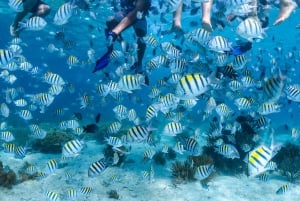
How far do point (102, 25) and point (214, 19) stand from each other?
2855cm

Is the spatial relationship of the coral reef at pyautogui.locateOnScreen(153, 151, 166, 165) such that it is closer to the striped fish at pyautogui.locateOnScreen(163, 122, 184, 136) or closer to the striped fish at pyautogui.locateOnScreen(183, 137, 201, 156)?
the striped fish at pyautogui.locateOnScreen(163, 122, 184, 136)

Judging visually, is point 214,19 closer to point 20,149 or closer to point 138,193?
point 138,193

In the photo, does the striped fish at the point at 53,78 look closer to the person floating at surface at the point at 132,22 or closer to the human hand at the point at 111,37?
the person floating at surface at the point at 132,22

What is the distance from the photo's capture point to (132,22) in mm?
8828

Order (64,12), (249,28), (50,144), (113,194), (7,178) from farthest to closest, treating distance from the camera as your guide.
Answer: (50,144)
(7,178)
(113,194)
(64,12)
(249,28)

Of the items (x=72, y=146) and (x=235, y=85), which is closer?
(x=72, y=146)

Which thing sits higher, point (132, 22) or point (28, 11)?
point (28, 11)

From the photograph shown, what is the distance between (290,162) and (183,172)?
4.69 metres

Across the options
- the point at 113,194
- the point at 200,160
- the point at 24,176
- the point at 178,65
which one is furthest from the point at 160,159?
the point at 24,176

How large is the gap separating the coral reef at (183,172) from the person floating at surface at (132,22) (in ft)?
11.5

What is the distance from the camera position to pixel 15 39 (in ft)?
36.7

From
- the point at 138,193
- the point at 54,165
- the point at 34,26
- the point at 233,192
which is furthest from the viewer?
the point at 233,192

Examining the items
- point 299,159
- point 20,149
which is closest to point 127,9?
point 20,149

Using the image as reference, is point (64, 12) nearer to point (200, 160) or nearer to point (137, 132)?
point (137, 132)
